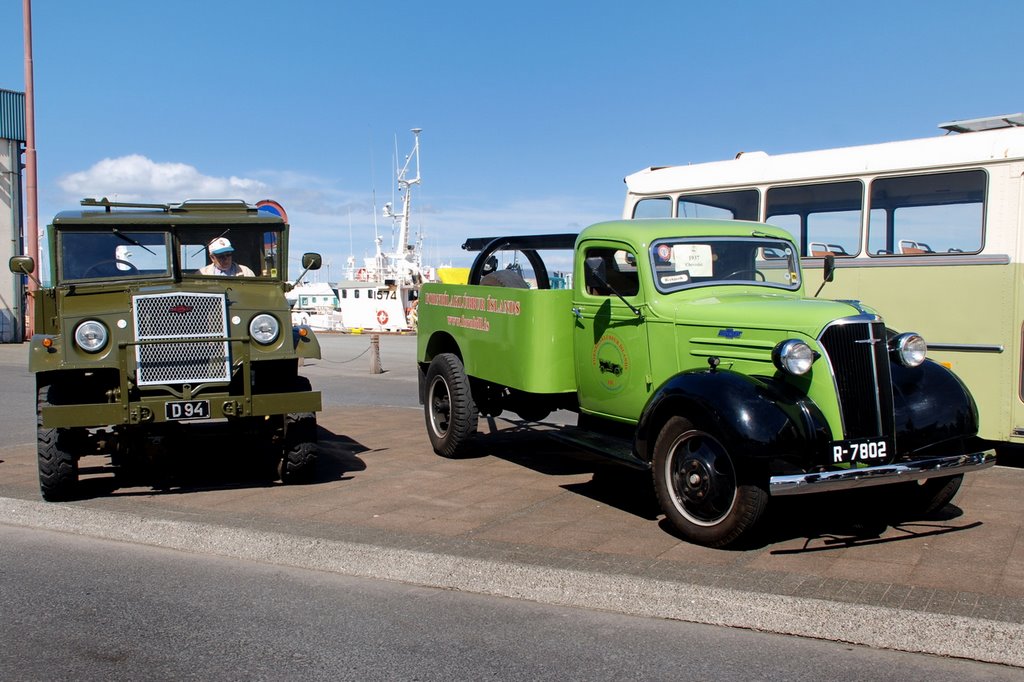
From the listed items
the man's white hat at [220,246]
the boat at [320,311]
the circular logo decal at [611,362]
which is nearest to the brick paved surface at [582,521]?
the circular logo decal at [611,362]

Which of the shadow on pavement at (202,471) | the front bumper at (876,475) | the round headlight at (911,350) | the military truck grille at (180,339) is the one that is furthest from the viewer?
the shadow on pavement at (202,471)

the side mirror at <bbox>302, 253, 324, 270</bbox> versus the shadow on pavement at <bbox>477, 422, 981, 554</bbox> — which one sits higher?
the side mirror at <bbox>302, 253, 324, 270</bbox>

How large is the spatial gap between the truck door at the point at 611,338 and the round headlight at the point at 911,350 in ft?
5.81

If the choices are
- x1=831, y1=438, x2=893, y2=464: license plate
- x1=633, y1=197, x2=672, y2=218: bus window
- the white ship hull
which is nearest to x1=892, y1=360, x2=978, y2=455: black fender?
x1=831, y1=438, x2=893, y2=464: license plate

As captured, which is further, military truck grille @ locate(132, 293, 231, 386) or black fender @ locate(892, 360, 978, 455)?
military truck grille @ locate(132, 293, 231, 386)

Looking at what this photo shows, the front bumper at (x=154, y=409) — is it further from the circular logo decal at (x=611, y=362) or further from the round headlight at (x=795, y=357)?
the round headlight at (x=795, y=357)

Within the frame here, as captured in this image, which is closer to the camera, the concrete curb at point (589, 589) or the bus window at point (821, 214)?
the concrete curb at point (589, 589)

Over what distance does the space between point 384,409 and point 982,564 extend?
30.6 ft

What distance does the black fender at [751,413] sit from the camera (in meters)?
5.71

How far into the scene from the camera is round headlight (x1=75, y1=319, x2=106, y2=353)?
7691mm

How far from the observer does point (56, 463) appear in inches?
295

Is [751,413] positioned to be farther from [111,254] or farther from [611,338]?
[111,254]

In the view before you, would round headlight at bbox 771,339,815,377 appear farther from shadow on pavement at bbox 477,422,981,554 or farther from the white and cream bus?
the white and cream bus

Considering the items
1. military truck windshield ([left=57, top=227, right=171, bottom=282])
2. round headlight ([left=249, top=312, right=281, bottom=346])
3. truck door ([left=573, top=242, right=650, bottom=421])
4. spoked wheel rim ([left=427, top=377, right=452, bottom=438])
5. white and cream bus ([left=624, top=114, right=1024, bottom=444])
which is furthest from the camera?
spoked wheel rim ([left=427, top=377, right=452, bottom=438])
